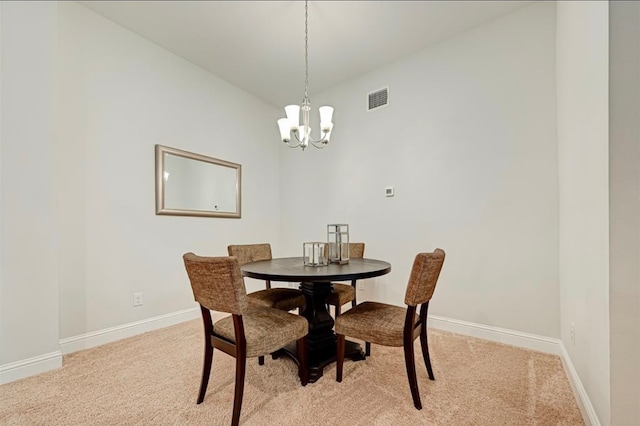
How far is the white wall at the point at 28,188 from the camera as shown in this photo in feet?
6.22

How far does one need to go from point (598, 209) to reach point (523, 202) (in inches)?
47.8

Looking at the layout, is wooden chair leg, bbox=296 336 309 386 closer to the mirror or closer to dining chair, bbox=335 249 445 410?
dining chair, bbox=335 249 445 410

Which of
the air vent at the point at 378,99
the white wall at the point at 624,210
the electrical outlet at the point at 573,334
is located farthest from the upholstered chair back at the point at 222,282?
the air vent at the point at 378,99

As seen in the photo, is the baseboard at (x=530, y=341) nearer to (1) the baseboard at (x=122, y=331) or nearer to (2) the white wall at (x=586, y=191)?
(2) the white wall at (x=586, y=191)

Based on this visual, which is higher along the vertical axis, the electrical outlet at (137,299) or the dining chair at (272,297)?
the dining chair at (272,297)

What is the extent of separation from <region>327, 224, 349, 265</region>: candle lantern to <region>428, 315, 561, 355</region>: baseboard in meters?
1.36

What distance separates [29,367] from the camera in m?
1.93

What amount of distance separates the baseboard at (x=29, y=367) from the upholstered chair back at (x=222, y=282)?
5.02ft

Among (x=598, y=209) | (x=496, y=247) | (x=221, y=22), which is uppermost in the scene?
(x=221, y=22)

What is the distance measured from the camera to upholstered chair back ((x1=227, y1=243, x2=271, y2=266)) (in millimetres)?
2572

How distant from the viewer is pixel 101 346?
244 cm

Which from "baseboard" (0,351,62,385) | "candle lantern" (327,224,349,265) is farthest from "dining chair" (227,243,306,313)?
"baseboard" (0,351,62,385)

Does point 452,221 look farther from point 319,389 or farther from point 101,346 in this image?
point 101,346

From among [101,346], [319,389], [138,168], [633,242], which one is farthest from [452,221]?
[101,346]
